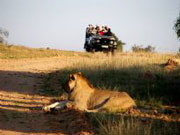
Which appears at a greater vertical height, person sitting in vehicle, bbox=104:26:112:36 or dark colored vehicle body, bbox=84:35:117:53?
person sitting in vehicle, bbox=104:26:112:36

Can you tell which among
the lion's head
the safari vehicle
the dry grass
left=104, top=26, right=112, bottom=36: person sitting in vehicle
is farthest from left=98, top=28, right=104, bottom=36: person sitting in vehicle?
the lion's head

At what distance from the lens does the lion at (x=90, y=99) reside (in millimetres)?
8438

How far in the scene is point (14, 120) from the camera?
748 cm

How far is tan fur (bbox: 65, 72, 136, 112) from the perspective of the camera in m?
8.44

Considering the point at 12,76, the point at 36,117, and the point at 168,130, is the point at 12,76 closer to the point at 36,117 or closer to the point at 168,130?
the point at 36,117

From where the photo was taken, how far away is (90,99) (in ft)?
28.4

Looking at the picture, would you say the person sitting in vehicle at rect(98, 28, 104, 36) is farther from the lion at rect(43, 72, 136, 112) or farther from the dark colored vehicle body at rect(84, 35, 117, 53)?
the lion at rect(43, 72, 136, 112)

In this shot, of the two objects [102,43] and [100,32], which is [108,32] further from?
[102,43]

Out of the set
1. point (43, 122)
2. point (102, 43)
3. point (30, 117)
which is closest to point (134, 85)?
point (30, 117)

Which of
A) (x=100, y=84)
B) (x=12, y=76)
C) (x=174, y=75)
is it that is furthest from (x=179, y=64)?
(x=12, y=76)

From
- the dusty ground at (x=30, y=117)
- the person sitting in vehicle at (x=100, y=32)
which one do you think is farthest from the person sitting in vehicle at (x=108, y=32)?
the dusty ground at (x=30, y=117)

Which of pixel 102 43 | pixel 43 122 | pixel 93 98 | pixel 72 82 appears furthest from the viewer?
pixel 102 43

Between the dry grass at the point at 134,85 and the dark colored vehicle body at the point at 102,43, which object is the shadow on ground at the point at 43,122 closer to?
the dry grass at the point at 134,85

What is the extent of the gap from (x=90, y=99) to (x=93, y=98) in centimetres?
9
